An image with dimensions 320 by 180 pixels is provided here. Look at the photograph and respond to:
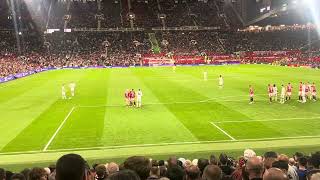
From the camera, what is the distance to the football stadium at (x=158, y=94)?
11797mm

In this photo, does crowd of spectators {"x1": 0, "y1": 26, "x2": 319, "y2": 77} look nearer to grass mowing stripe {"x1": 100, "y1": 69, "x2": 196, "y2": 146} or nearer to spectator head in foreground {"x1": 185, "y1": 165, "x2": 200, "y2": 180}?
grass mowing stripe {"x1": 100, "y1": 69, "x2": 196, "y2": 146}

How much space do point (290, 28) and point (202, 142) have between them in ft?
365

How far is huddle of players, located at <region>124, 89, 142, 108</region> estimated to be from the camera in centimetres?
3622

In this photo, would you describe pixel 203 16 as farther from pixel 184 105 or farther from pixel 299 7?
pixel 184 105

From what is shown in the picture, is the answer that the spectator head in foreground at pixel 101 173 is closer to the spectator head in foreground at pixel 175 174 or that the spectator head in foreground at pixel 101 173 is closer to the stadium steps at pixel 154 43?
the spectator head in foreground at pixel 175 174

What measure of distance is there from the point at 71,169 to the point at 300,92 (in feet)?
113

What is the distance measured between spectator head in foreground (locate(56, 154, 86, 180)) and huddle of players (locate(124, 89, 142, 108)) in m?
30.5

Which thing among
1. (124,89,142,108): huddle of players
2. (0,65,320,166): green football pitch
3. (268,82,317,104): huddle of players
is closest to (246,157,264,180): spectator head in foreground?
(0,65,320,166): green football pitch

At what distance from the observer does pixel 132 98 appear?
36812 millimetres

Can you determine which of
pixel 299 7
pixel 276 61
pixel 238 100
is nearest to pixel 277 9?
pixel 299 7

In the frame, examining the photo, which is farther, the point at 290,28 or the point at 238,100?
the point at 290,28

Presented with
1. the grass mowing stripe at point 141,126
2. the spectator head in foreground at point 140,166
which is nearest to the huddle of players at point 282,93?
the grass mowing stripe at point 141,126

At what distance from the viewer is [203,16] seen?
13488 centimetres

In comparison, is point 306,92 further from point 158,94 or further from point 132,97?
point 132,97
